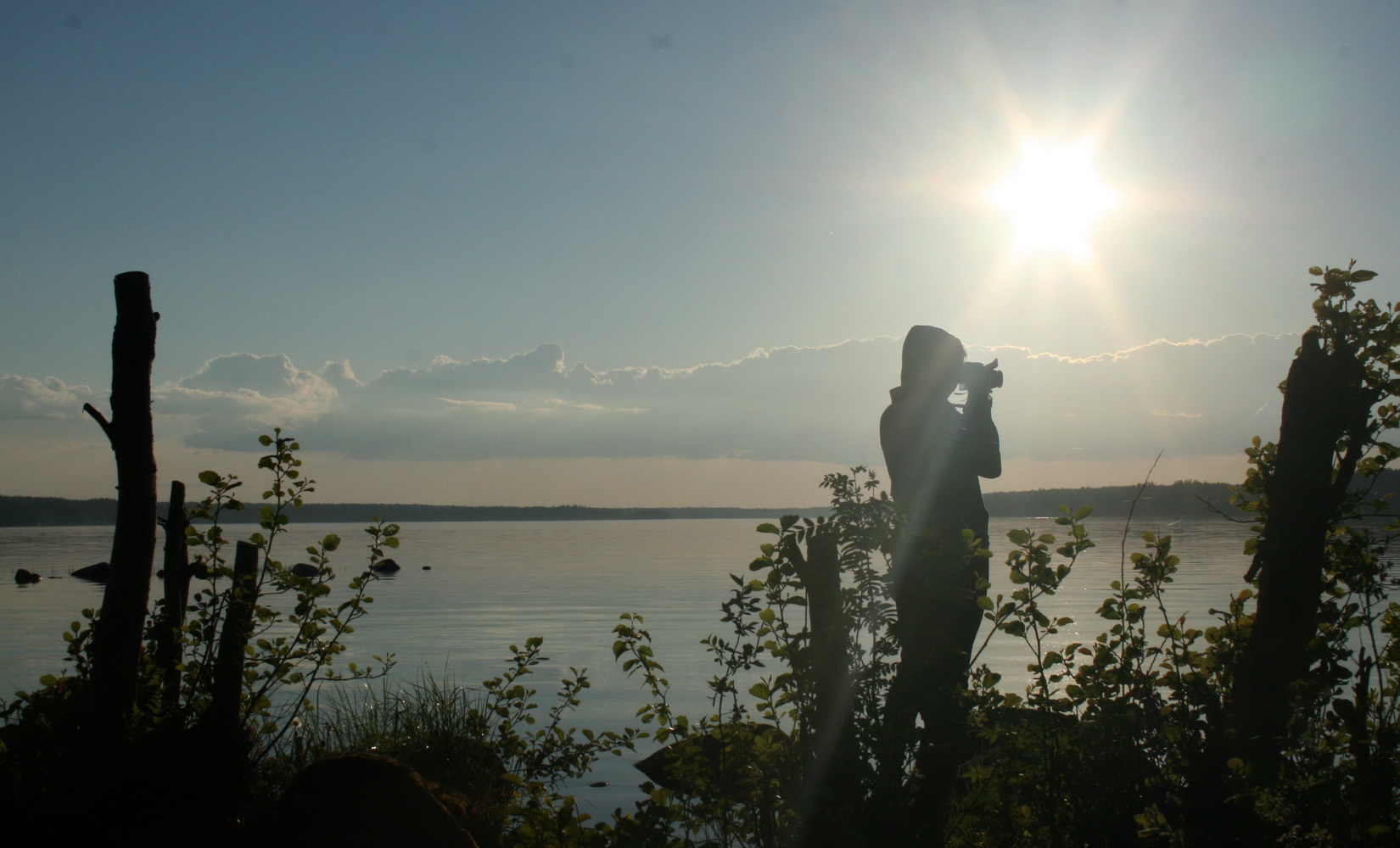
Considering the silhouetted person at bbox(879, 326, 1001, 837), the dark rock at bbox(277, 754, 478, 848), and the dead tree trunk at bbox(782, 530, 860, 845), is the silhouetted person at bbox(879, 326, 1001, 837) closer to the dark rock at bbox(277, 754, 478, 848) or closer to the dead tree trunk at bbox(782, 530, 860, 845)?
the dead tree trunk at bbox(782, 530, 860, 845)

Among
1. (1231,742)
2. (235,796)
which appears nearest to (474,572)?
(235,796)

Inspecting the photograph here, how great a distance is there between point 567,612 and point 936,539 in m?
23.3

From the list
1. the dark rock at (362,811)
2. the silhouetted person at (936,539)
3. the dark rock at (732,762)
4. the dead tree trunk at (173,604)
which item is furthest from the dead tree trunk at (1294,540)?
the dead tree trunk at (173,604)

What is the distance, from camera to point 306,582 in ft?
17.4

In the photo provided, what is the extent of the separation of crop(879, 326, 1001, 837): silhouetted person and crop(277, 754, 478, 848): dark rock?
3.00m

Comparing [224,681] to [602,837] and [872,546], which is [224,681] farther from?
[872,546]

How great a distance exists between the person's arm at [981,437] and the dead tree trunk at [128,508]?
15.4 feet

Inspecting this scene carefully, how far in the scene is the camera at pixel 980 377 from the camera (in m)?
5.66

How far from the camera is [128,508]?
5172 mm

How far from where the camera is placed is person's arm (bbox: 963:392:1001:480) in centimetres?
555

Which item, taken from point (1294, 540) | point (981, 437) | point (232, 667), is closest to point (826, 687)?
point (1294, 540)

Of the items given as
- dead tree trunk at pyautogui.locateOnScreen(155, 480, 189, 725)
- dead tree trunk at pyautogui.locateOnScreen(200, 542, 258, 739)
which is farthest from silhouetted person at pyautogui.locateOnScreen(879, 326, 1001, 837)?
dead tree trunk at pyautogui.locateOnScreen(155, 480, 189, 725)

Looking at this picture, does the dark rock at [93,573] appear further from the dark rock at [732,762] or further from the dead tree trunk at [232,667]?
the dark rock at [732,762]

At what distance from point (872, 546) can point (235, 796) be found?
14.2ft
